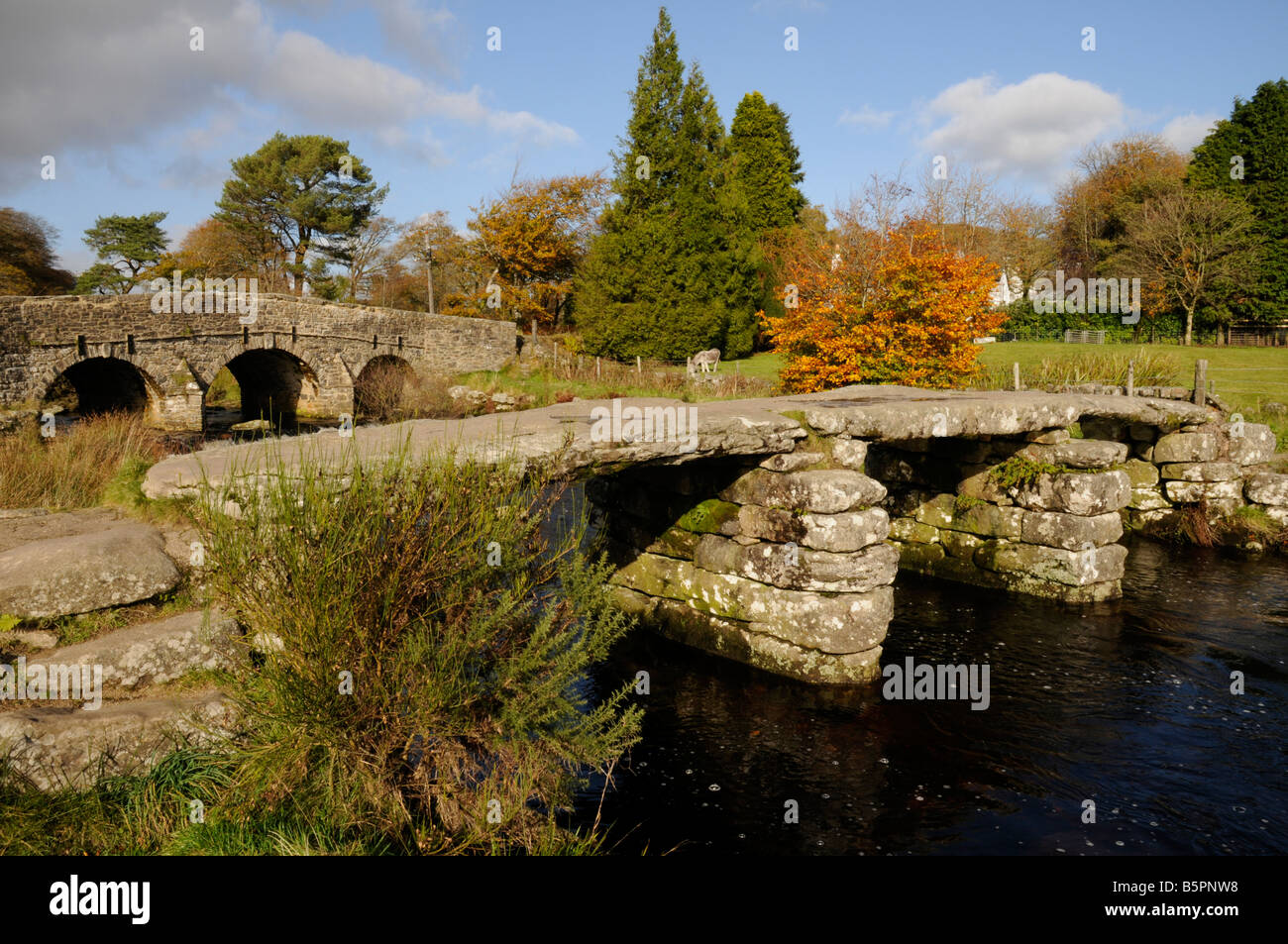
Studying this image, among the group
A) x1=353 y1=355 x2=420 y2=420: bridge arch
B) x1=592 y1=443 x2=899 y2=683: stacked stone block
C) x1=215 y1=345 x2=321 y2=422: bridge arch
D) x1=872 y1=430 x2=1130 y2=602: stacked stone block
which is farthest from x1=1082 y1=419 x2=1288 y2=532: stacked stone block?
x1=215 y1=345 x2=321 y2=422: bridge arch

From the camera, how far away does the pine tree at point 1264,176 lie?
3275 cm

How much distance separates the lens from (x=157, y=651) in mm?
4004

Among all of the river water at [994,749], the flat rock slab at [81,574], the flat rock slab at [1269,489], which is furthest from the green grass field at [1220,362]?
the flat rock slab at [81,574]

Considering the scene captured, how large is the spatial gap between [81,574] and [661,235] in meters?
28.3

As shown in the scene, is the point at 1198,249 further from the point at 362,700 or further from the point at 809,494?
the point at 362,700

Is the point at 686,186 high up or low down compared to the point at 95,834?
up

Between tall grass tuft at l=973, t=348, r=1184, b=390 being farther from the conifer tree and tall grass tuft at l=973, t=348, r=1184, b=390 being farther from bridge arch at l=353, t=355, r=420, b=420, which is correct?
the conifer tree

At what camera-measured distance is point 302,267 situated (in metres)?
41.2

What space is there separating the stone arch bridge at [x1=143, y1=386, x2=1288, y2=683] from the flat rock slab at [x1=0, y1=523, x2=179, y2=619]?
0.48 m

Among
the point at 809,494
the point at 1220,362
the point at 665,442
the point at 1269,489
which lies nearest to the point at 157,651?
the point at 665,442

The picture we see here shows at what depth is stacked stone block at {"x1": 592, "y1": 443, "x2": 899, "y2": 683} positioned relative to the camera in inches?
290
